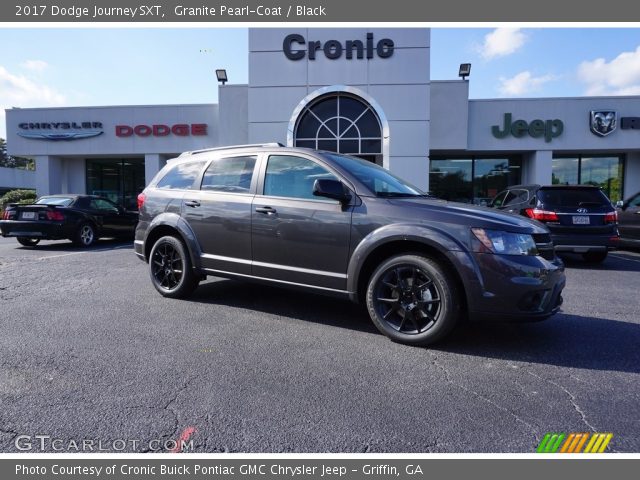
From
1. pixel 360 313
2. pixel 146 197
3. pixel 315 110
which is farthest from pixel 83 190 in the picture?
pixel 360 313

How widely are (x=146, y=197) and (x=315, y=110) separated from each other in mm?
11288

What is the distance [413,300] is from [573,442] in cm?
162

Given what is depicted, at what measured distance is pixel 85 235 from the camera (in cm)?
1097

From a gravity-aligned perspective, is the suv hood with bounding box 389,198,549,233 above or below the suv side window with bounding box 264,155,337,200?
below

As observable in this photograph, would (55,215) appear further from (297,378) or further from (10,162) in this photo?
(10,162)

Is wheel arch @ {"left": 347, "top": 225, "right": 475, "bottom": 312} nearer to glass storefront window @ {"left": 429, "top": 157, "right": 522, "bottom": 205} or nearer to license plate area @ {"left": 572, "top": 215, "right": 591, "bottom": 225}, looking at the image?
license plate area @ {"left": 572, "top": 215, "right": 591, "bottom": 225}

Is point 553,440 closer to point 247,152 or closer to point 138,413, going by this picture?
point 138,413

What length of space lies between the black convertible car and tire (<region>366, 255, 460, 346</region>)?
31.4 ft

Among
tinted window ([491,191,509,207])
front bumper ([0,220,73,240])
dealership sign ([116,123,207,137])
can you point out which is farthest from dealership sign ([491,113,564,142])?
front bumper ([0,220,73,240])

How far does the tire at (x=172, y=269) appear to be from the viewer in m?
5.14

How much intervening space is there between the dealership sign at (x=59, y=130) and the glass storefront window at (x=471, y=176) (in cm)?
1684

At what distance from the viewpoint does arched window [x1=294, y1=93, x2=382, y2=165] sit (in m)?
15.5

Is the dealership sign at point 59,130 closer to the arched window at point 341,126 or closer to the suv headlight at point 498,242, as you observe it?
the arched window at point 341,126

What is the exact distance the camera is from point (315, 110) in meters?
15.8
